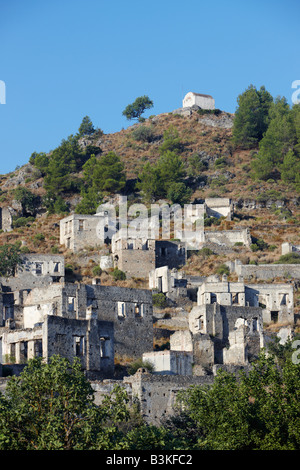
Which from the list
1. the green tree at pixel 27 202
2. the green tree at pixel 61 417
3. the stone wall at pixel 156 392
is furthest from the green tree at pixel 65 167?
the green tree at pixel 61 417

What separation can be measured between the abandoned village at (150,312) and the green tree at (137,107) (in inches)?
2167

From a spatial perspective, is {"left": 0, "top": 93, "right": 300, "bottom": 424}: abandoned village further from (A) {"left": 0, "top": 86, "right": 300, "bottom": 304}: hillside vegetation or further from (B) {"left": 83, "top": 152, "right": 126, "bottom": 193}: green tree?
(B) {"left": 83, "top": 152, "right": 126, "bottom": 193}: green tree

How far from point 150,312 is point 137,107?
84503 mm

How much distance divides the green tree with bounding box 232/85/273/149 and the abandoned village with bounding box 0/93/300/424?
33959mm

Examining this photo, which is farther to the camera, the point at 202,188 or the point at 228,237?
the point at 202,188

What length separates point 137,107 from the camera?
14612 cm

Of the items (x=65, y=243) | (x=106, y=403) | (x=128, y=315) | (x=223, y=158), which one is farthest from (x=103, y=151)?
(x=106, y=403)

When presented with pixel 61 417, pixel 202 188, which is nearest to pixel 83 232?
pixel 202 188

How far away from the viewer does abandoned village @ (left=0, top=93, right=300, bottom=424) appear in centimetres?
5675

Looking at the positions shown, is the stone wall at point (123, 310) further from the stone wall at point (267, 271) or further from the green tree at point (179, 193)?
the green tree at point (179, 193)

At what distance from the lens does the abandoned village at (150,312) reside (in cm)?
5675

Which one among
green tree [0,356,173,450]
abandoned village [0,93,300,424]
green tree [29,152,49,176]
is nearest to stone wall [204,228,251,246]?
abandoned village [0,93,300,424]

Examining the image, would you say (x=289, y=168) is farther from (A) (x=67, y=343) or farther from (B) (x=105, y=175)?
(A) (x=67, y=343)
